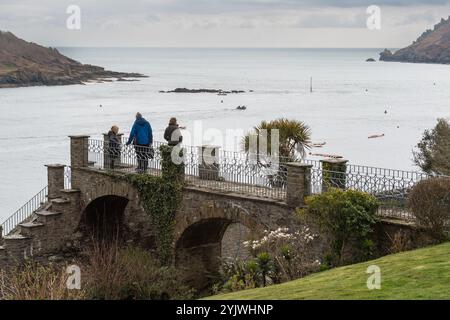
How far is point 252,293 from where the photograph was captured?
14234 mm

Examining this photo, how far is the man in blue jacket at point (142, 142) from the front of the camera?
24.0 meters

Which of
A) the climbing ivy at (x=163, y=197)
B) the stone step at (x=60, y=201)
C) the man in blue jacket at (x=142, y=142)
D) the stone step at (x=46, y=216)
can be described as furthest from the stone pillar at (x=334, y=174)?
the stone step at (x=46, y=216)

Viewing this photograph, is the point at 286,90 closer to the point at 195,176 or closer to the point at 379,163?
the point at 379,163

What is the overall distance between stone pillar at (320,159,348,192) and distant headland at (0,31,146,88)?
5084 inches

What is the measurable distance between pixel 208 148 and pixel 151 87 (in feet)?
399

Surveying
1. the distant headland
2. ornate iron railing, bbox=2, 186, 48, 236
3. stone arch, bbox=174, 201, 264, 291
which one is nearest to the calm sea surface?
ornate iron railing, bbox=2, 186, 48, 236

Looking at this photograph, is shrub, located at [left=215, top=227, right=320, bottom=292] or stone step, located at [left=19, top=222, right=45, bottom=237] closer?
shrub, located at [left=215, top=227, right=320, bottom=292]

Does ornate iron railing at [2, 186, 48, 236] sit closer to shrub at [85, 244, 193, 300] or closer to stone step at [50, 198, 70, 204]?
stone step at [50, 198, 70, 204]

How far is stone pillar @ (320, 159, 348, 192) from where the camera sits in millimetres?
18891

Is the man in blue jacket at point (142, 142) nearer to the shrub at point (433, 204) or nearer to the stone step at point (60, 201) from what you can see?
the stone step at point (60, 201)

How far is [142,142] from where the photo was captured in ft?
79.6

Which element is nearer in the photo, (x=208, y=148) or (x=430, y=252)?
(x=430, y=252)
